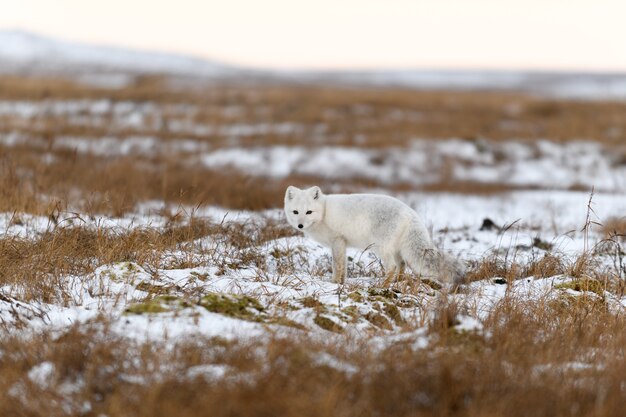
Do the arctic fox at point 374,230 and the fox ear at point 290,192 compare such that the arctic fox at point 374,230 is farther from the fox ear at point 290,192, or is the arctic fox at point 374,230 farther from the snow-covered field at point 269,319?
the snow-covered field at point 269,319

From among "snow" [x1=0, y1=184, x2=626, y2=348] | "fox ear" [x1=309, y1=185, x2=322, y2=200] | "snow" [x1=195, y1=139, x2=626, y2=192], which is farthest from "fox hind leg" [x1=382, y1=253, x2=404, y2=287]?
"snow" [x1=195, y1=139, x2=626, y2=192]

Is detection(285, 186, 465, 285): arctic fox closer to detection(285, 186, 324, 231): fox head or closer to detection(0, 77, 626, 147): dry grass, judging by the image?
detection(285, 186, 324, 231): fox head

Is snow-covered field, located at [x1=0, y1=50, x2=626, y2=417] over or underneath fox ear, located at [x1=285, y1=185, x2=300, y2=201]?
underneath

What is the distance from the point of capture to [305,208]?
6211 millimetres

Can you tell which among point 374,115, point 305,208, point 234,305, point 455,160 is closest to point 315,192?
point 305,208

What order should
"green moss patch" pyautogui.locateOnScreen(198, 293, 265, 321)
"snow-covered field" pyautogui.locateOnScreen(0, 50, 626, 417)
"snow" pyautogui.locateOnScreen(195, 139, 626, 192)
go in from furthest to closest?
"snow" pyautogui.locateOnScreen(195, 139, 626, 192) < "green moss patch" pyautogui.locateOnScreen(198, 293, 265, 321) < "snow-covered field" pyautogui.locateOnScreen(0, 50, 626, 417)

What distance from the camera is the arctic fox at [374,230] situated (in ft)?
18.3

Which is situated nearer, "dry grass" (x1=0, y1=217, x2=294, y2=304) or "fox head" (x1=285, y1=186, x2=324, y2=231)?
"dry grass" (x1=0, y1=217, x2=294, y2=304)

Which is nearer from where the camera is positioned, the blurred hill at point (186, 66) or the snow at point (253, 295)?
the snow at point (253, 295)

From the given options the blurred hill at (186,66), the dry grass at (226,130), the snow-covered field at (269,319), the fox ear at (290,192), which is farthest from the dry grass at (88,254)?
the blurred hill at (186,66)

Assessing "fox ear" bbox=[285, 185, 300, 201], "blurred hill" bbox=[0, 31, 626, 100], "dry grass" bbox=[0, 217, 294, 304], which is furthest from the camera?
"blurred hill" bbox=[0, 31, 626, 100]

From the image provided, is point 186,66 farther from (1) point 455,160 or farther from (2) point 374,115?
(1) point 455,160

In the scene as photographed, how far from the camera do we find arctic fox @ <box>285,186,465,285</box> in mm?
5578

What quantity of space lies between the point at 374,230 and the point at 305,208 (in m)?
0.79
